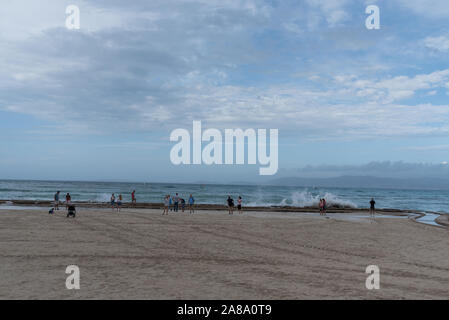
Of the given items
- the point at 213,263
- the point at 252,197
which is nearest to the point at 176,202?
the point at 213,263

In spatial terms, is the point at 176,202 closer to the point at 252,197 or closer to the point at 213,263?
the point at 213,263

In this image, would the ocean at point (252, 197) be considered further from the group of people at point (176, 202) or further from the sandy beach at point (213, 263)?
the sandy beach at point (213, 263)

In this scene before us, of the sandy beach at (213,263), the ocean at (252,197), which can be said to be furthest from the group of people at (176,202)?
the ocean at (252,197)

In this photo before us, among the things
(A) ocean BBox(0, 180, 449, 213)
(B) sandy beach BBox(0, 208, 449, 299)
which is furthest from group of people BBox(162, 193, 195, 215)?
(A) ocean BBox(0, 180, 449, 213)

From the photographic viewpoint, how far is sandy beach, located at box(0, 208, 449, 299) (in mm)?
8219

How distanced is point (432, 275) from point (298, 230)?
10704 millimetres

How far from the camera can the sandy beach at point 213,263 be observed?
324 inches

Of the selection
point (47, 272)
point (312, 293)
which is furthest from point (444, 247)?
point (47, 272)

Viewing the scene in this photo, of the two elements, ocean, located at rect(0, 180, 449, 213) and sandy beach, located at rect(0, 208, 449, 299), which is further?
ocean, located at rect(0, 180, 449, 213)

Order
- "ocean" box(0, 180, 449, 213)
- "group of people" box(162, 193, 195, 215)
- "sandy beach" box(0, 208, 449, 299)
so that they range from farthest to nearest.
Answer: "ocean" box(0, 180, 449, 213) → "group of people" box(162, 193, 195, 215) → "sandy beach" box(0, 208, 449, 299)

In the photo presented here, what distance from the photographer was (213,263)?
1120 cm

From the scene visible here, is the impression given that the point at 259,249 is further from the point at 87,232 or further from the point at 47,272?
the point at 87,232

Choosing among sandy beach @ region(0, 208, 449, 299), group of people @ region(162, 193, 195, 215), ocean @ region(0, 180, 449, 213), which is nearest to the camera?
sandy beach @ region(0, 208, 449, 299)

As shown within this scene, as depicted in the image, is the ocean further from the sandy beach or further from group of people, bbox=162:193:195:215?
the sandy beach
